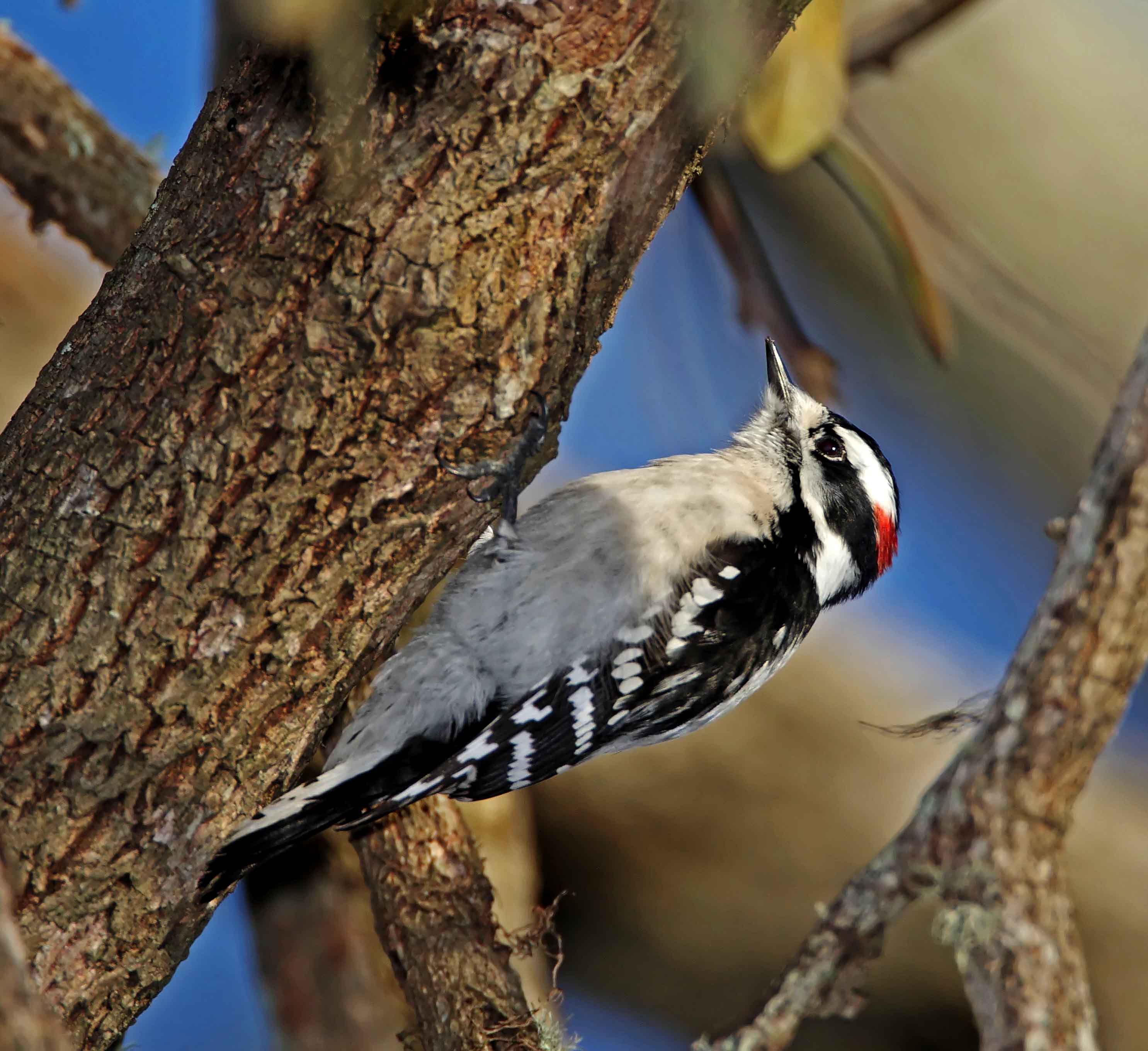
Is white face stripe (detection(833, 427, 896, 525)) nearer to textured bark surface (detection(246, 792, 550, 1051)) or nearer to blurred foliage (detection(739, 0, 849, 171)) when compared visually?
A: blurred foliage (detection(739, 0, 849, 171))

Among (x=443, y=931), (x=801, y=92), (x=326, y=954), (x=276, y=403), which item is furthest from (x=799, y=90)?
(x=326, y=954)

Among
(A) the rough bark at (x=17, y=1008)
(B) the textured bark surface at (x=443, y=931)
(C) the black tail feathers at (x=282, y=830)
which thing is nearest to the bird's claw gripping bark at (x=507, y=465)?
(C) the black tail feathers at (x=282, y=830)

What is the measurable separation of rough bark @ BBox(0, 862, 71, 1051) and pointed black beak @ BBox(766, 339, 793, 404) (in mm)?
1655

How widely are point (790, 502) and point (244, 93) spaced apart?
1.18 meters

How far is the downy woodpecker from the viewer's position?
1.66 meters

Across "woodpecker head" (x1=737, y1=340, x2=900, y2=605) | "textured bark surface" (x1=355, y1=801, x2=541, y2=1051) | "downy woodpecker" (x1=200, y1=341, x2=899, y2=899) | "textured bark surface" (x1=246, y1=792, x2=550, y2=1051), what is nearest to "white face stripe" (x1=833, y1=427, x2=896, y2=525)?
"woodpecker head" (x1=737, y1=340, x2=900, y2=605)

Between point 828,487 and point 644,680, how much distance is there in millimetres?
551

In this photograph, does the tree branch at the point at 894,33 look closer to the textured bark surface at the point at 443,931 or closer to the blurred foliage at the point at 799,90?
the blurred foliage at the point at 799,90

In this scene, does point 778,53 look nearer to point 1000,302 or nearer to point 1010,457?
point 1000,302

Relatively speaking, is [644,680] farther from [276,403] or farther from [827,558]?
[276,403]

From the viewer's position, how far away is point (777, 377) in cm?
203

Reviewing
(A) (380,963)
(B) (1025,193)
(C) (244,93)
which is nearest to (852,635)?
(B) (1025,193)

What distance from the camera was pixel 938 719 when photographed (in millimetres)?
1898

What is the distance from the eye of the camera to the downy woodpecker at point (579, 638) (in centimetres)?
166
